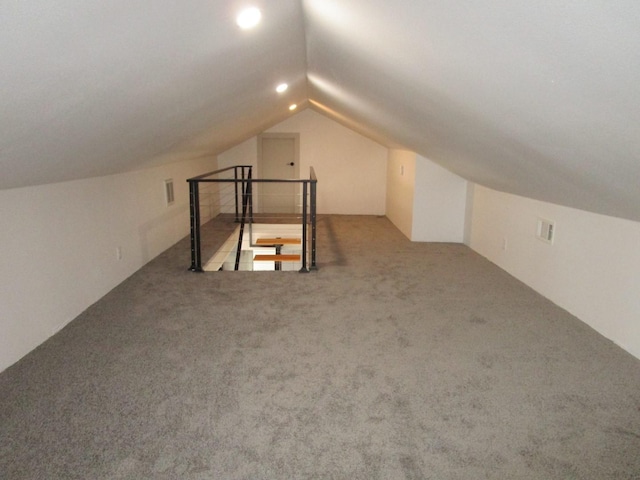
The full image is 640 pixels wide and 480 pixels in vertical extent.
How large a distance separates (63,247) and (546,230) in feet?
12.8

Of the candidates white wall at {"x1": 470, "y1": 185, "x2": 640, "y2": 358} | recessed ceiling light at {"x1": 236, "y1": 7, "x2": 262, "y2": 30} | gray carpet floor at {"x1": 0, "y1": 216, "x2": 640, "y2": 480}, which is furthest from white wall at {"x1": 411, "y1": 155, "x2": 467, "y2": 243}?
recessed ceiling light at {"x1": 236, "y1": 7, "x2": 262, "y2": 30}

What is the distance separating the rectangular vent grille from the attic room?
73cm

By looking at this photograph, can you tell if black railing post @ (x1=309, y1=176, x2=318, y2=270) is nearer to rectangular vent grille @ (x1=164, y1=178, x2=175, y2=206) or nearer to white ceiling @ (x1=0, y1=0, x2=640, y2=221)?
white ceiling @ (x1=0, y1=0, x2=640, y2=221)

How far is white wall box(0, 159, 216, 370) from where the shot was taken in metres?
2.58

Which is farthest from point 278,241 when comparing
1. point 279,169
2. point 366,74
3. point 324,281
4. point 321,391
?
point 321,391

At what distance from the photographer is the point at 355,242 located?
19.7 ft

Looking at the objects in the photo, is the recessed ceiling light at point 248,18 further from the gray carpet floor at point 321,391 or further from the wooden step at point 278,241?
the wooden step at point 278,241

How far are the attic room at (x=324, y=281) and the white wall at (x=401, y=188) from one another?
5.81 ft

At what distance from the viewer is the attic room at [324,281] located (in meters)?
1.43

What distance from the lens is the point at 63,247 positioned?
Result: 3133 millimetres

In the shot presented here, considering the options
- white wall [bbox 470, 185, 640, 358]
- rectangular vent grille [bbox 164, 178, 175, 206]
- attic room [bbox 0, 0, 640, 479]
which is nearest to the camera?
attic room [bbox 0, 0, 640, 479]

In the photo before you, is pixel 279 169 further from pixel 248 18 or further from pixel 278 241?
pixel 248 18

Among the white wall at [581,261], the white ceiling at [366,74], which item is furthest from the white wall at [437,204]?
the white ceiling at [366,74]

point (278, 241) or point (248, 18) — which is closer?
point (248, 18)
